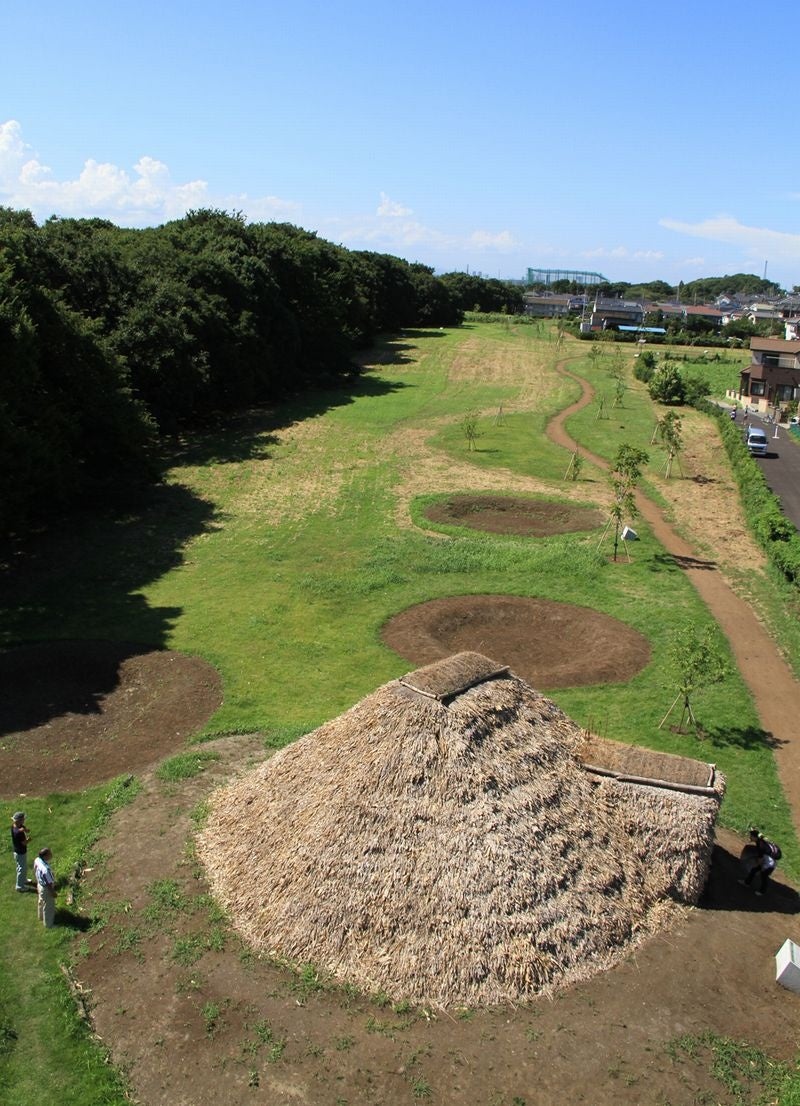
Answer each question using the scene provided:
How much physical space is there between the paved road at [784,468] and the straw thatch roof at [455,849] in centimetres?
3448

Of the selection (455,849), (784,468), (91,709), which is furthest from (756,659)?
(784,468)

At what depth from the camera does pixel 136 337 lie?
179 feet

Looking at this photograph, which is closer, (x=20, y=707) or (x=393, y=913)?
(x=393, y=913)

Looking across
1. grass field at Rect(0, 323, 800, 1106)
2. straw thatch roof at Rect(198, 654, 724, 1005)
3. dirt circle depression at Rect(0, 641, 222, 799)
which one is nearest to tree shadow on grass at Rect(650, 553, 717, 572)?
grass field at Rect(0, 323, 800, 1106)

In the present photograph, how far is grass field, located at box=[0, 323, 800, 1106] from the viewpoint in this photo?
21.5m

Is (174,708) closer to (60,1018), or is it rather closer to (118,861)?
(118,861)

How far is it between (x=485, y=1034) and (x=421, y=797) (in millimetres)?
4321

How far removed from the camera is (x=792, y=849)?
69.3ft

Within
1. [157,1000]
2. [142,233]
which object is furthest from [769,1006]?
[142,233]

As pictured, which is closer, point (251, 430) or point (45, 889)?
point (45, 889)

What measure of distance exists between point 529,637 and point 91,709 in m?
16.0

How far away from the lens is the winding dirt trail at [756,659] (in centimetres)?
2559

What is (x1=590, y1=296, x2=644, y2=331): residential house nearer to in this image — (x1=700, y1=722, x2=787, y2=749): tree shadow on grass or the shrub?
the shrub

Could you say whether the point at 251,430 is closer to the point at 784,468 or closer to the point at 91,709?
the point at 784,468
